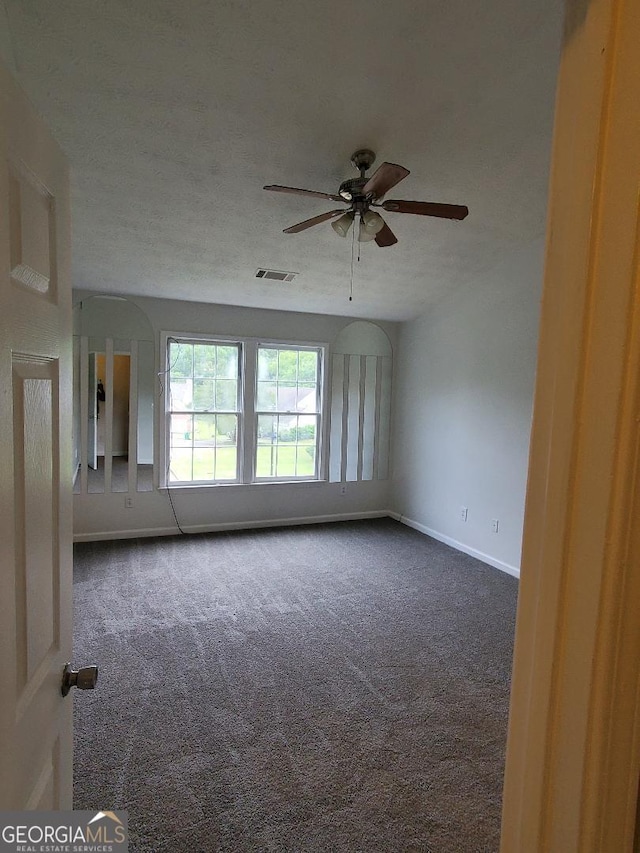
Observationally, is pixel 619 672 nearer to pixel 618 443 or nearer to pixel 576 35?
pixel 618 443

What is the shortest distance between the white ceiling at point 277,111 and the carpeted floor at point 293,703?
268 cm

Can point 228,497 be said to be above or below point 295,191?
below

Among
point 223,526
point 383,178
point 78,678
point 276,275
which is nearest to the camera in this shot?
point 78,678

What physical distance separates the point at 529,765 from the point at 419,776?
5.17ft

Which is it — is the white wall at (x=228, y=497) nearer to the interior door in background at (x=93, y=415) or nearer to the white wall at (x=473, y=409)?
the interior door in background at (x=93, y=415)

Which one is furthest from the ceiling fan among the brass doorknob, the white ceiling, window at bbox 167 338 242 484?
window at bbox 167 338 242 484

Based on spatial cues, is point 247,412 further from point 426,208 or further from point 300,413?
point 426,208

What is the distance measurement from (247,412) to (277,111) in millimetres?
3079

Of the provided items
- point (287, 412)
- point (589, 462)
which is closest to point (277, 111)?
point (589, 462)

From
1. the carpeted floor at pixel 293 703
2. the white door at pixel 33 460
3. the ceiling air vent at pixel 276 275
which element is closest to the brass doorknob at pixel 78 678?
the white door at pixel 33 460

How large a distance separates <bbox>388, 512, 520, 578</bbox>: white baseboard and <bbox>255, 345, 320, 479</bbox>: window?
1.17 metres

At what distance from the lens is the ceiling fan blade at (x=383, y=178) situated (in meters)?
2.09

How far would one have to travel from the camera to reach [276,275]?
13.8 feet

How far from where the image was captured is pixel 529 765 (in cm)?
64
